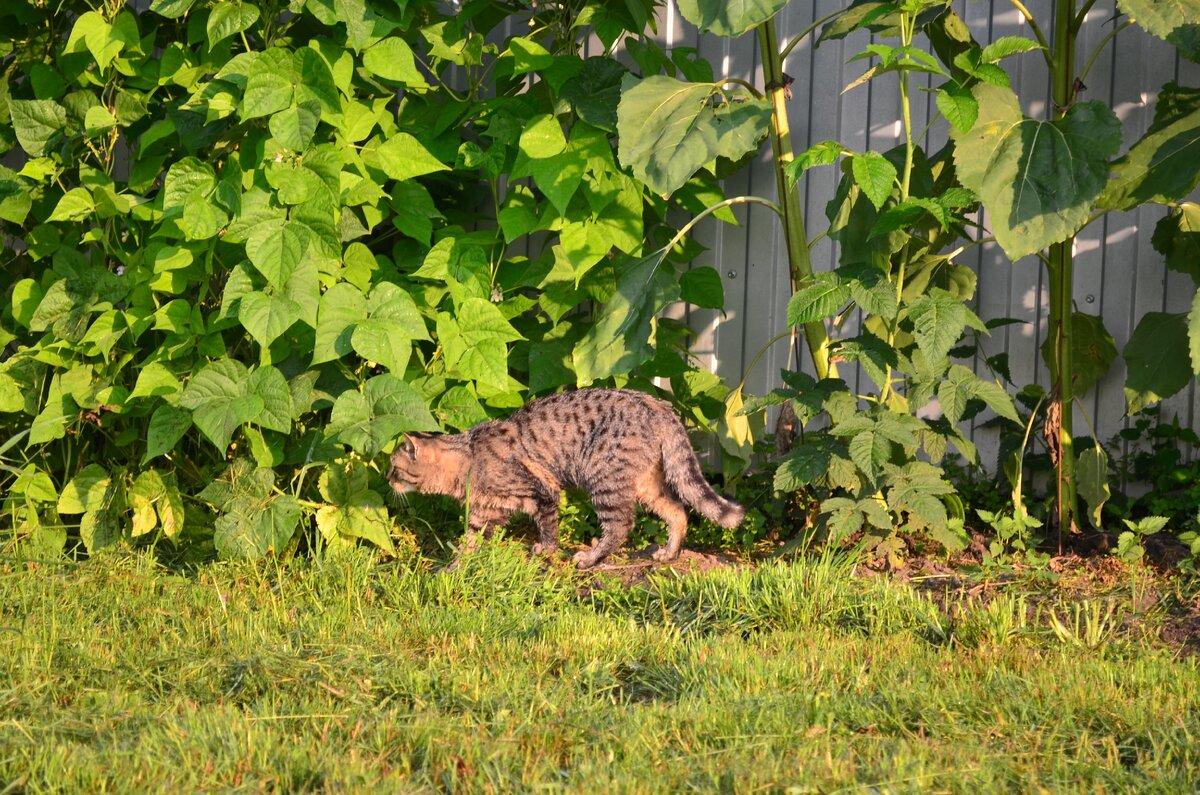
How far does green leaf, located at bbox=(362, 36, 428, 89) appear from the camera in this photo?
192 inches

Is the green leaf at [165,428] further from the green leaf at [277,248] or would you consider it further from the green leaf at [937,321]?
the green leaf at [937,321]

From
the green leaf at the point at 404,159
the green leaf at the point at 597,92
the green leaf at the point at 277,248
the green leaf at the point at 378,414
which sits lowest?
the green leaf at the point at 378,414

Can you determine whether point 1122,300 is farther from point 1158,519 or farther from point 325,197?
point 325,197

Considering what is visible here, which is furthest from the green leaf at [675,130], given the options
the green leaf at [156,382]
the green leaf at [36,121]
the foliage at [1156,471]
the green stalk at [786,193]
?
the green leaf at [36,121]

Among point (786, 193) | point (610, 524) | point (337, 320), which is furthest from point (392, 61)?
point (610, 524)

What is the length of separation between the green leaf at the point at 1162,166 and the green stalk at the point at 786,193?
3.60 feet

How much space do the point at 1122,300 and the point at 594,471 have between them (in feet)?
7.76

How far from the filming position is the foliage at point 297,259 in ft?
15.5

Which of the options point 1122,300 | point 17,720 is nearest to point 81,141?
point 17,720

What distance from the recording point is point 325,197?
4.73 meters

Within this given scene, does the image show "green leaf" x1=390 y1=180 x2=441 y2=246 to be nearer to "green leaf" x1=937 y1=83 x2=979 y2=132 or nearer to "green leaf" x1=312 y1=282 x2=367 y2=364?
"green leaf" x1=312 y1=282 x2=367 y2=364

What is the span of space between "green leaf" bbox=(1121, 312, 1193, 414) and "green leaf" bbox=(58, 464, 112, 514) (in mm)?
4130

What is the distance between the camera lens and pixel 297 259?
183 inches

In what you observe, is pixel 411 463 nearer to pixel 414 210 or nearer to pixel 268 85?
pixel 414 210
